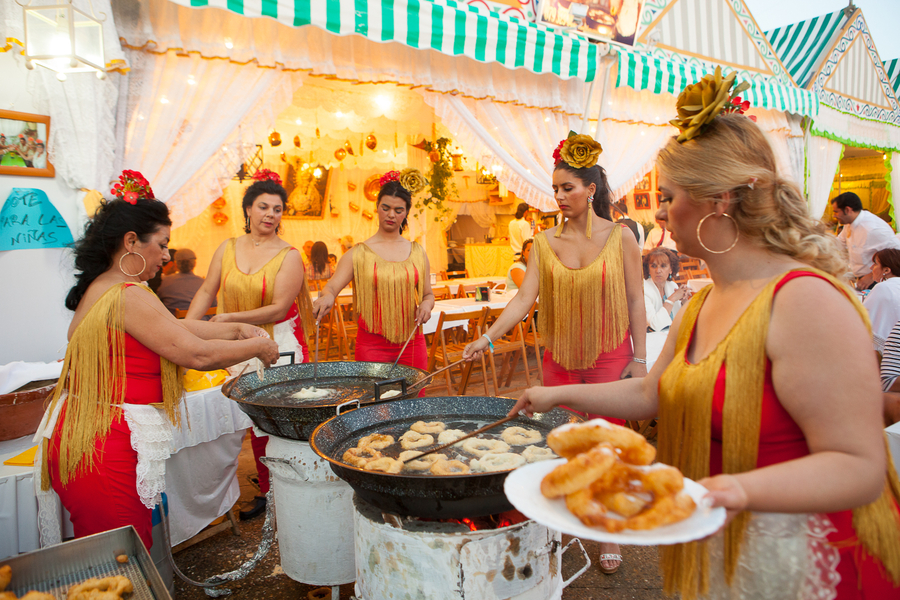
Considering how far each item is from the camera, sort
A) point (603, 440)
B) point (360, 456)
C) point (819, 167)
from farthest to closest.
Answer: point (819, 167), point (360, 456), point (603, 440)

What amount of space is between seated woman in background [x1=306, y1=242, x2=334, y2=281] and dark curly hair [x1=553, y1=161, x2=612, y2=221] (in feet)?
24.6

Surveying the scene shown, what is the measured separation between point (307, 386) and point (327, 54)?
295 centimetres

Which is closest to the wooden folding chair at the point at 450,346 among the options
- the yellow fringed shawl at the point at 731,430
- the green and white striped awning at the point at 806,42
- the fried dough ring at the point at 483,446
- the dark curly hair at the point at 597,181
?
the dark curly hair at the point at 597,181

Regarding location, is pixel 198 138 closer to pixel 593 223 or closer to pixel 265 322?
pixel 265 322

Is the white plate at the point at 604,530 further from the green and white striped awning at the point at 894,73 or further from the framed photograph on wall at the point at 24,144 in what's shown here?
the green and white striped awning at the point at 894,73

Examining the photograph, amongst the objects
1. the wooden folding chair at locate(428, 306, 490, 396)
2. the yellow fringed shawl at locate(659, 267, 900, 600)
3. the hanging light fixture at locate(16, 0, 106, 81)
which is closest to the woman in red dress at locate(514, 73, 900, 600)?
the yellow fringed shawl at locate(659, 267, 900, 600)

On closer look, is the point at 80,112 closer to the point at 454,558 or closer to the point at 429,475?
the point at 429,475

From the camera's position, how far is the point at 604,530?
2.87 ft

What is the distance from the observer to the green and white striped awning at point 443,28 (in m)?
3.64

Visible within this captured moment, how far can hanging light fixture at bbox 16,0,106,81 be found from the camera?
2.75 meters

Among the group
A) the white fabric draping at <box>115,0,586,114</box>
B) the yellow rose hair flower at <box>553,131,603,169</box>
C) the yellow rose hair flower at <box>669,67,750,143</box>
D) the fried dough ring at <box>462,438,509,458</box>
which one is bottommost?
the fried dough ring at <box>462,438,509,458</box>

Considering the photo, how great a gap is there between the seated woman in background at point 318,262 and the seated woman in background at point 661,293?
6.33m

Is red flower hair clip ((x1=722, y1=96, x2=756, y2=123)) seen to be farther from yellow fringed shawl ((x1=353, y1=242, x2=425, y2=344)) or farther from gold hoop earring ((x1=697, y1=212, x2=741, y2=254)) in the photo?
yellow fringed shawl ((x1=353, y1=242, x2=425, y2=344))

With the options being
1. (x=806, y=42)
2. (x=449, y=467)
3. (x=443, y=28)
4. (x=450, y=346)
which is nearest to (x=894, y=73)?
(x=806, y=42)
